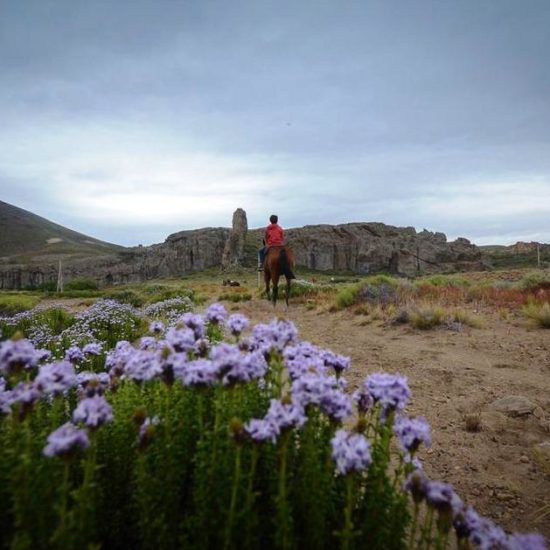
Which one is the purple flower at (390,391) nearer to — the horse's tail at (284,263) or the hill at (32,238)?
the horse's tail at (284,263)

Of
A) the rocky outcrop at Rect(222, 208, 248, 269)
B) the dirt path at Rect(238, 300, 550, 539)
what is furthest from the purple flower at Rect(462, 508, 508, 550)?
the rocky outcrop at Rect(222, 208, 248, 269)

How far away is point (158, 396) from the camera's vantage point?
9.60 feet

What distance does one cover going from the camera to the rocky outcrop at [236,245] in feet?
309

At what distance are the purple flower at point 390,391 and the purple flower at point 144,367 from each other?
1328 mm

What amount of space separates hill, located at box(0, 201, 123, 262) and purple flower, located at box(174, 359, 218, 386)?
142636 mm

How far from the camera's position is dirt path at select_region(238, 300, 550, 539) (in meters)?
4.12

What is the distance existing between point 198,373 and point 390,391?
3.86ft

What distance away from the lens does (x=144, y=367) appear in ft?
8.77

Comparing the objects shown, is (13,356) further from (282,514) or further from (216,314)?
(282,514)

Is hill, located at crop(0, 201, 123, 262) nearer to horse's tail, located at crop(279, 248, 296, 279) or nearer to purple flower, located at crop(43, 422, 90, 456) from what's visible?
horse's tail, located at crop(279, 248, 296, 279)

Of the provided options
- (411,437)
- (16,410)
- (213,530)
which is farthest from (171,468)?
(411,437)

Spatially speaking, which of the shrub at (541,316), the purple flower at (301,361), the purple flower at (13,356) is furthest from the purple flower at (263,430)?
the shrub at (541,316)

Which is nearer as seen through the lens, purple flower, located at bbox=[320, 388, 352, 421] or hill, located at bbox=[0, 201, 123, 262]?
purple flower, located at bbox=[320, 388, 352, 421]

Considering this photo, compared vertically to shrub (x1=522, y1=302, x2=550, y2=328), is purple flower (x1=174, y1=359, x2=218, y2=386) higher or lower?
higher
